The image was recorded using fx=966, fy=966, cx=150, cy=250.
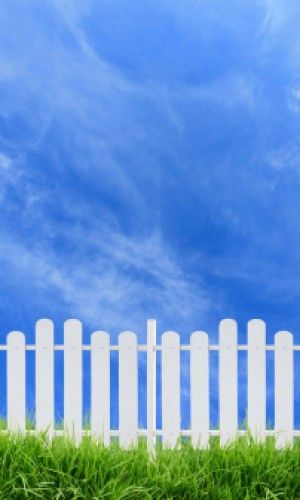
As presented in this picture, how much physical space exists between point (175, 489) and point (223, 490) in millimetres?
387

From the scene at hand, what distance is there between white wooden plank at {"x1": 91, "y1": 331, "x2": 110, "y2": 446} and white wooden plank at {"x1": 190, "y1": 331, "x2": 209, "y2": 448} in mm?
788

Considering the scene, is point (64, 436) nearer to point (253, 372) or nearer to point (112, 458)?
point (112, 458)

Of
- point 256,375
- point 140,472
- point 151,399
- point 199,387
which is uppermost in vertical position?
point 256,375

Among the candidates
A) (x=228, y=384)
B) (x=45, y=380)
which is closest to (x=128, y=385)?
(x=45, y=380)

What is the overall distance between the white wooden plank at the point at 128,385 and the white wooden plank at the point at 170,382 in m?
0.27

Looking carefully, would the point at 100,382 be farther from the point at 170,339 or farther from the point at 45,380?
the point at 170,339

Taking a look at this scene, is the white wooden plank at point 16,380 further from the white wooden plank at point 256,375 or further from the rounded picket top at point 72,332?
the white wooden plank at point 256,375

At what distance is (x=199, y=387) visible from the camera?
352 inches

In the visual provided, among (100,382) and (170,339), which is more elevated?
(170,339)

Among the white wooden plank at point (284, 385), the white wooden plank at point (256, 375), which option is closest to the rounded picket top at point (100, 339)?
the white wooden plank at point (256, 375)

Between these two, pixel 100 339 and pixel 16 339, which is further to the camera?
pixel 16 339

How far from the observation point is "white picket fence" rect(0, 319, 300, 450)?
8.91 metres

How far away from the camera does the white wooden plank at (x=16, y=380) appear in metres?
9.17

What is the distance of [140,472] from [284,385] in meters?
1.79
